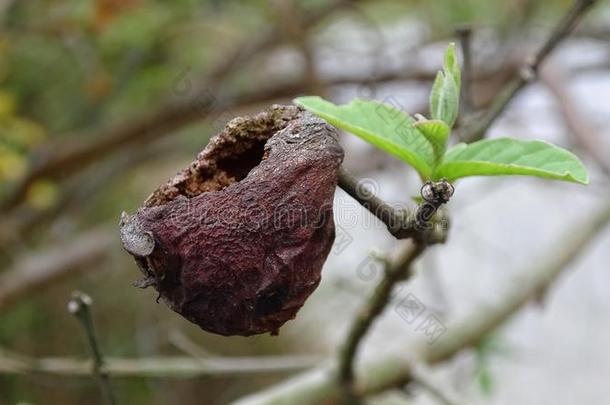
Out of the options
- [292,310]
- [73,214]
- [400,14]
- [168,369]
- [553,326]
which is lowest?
[553,326]

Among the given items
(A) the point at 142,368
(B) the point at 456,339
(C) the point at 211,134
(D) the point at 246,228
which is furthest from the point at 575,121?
(D) the point at 246,228

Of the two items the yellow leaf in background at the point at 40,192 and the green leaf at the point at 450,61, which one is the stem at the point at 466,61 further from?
the yellow leaf in background at the point at 40,192

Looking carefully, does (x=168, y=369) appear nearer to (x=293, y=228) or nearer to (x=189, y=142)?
(x=293, y=228)

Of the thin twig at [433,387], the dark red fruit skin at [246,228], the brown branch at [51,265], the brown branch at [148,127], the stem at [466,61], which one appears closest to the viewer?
the dark red fruit skin at [246,228]

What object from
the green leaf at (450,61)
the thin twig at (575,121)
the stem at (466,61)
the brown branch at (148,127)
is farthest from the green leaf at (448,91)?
the brown branch at (148,127)

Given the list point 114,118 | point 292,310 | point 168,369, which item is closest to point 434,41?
point 114,118

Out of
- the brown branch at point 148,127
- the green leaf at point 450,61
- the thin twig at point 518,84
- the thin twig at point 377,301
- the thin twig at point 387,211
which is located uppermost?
the green leaf at point 450,61
